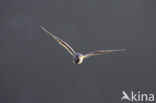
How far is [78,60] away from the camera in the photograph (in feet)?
371
